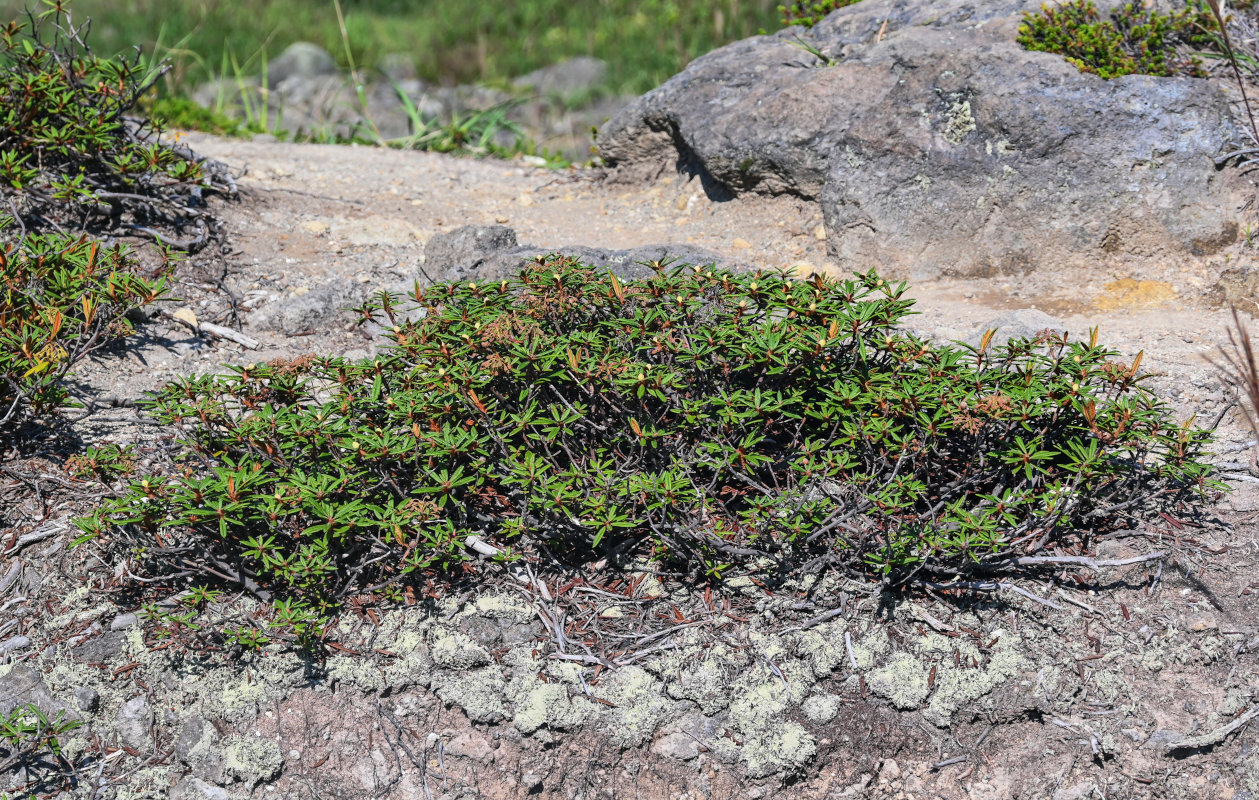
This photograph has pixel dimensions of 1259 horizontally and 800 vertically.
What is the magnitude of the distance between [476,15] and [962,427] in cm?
1314

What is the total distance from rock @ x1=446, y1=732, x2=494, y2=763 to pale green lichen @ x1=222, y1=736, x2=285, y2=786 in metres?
0.50

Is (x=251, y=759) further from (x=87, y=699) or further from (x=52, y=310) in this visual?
(x=52, y=310)

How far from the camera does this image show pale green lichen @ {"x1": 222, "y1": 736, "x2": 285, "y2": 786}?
2781 millimetres

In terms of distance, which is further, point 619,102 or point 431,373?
point 619,102

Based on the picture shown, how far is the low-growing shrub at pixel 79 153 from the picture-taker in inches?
189

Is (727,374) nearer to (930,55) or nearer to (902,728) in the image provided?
(902,728)

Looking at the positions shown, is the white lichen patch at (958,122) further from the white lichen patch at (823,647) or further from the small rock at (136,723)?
the small rock at (136,723)

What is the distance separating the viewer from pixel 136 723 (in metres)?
2.87

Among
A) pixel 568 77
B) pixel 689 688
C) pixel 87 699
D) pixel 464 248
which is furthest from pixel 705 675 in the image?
pixel 568 77

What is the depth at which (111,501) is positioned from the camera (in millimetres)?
3135

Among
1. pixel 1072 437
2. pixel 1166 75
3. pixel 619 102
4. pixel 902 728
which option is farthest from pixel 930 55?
pixel 619 102

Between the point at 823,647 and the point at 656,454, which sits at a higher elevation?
the point at 656,454

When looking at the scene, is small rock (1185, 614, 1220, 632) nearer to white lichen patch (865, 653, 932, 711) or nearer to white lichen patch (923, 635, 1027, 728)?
white lichen patch (923, 635, 1027, 728)

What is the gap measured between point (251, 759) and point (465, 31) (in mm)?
12763
